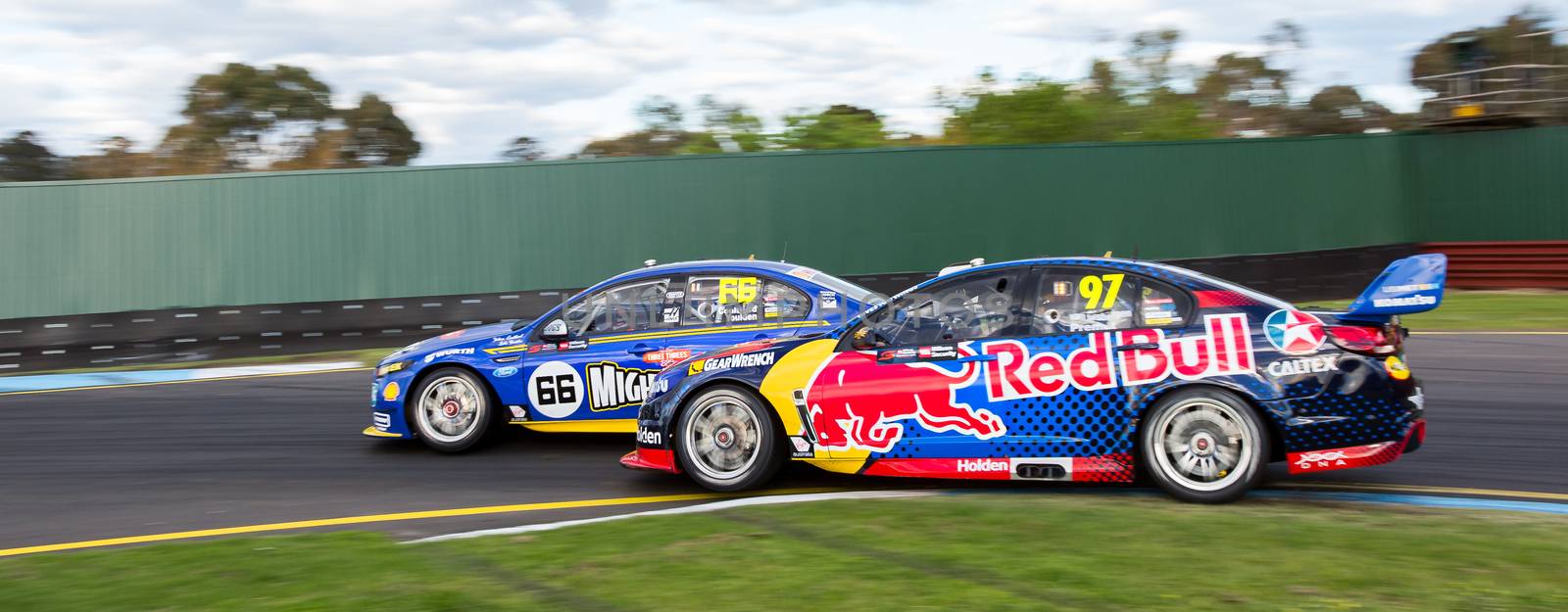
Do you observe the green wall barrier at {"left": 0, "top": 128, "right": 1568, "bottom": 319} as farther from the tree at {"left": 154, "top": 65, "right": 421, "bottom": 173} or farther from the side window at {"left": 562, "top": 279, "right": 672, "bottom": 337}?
the side window at {"left": 562, "top": 279, "right": 672, "bottom": 337}

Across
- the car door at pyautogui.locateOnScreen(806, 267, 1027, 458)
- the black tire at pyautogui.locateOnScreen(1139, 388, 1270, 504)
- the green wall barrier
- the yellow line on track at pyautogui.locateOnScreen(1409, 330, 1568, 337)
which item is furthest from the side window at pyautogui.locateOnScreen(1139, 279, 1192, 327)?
the green wall barrier

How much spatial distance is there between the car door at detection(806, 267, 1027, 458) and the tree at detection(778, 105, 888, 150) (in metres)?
24.4

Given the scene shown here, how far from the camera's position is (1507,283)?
2297 centimetres

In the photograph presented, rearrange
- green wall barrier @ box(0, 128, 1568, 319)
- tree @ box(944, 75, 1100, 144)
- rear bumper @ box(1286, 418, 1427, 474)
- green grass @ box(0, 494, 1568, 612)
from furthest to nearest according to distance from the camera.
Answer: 1. tree @ box(944, 75, 1100, 144)
2. green wall barrier @ box(0, 128, 1568, 319)
3. rear bumper @ box(1286, 418, 1427, 474)
4. green grass @ box(0, 494, 1568, 612)

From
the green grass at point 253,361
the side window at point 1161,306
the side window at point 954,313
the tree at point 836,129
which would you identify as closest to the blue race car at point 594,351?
the side window at point 954,313

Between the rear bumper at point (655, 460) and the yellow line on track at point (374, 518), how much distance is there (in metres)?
0.17

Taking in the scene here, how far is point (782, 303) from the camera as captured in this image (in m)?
9.12

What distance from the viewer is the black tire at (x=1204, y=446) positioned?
641 cm

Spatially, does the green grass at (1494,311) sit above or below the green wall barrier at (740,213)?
below

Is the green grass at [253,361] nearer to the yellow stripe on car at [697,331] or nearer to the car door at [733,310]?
the yellow stripe on car at [697,331]

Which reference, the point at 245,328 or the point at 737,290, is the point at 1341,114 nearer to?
the point at 245,328

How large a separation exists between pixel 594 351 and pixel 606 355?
100mm

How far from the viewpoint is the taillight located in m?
6.36

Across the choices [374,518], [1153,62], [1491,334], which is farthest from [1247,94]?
[374,518]
